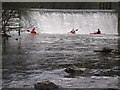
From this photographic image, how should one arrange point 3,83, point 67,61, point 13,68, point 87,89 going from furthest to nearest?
point 67,61 → point 13,68 → point 3,83 → point 87,89

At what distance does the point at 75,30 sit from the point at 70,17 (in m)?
1.53

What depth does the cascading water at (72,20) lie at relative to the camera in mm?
38906

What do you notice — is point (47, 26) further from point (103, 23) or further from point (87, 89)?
point (87, 89)

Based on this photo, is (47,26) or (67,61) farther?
(47,26)

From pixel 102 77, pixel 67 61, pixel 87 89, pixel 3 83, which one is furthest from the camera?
pixel 67 61

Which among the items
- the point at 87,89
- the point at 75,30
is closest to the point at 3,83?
the point at 87,89

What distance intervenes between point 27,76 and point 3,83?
→ 56.7 inches

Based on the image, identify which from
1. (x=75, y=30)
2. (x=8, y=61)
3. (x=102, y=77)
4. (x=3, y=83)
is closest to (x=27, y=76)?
(x=3, y=83)

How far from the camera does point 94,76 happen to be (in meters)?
10.8

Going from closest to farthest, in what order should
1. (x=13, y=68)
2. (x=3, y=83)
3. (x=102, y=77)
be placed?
(x=3, y=83)
(x=102, y=77)
(x=13, y=68)

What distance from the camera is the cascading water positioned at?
3891 cm

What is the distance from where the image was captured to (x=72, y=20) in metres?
39.6

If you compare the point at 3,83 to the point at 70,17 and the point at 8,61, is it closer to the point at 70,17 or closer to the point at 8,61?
the point at 8,61

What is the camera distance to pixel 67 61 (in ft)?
48.4
